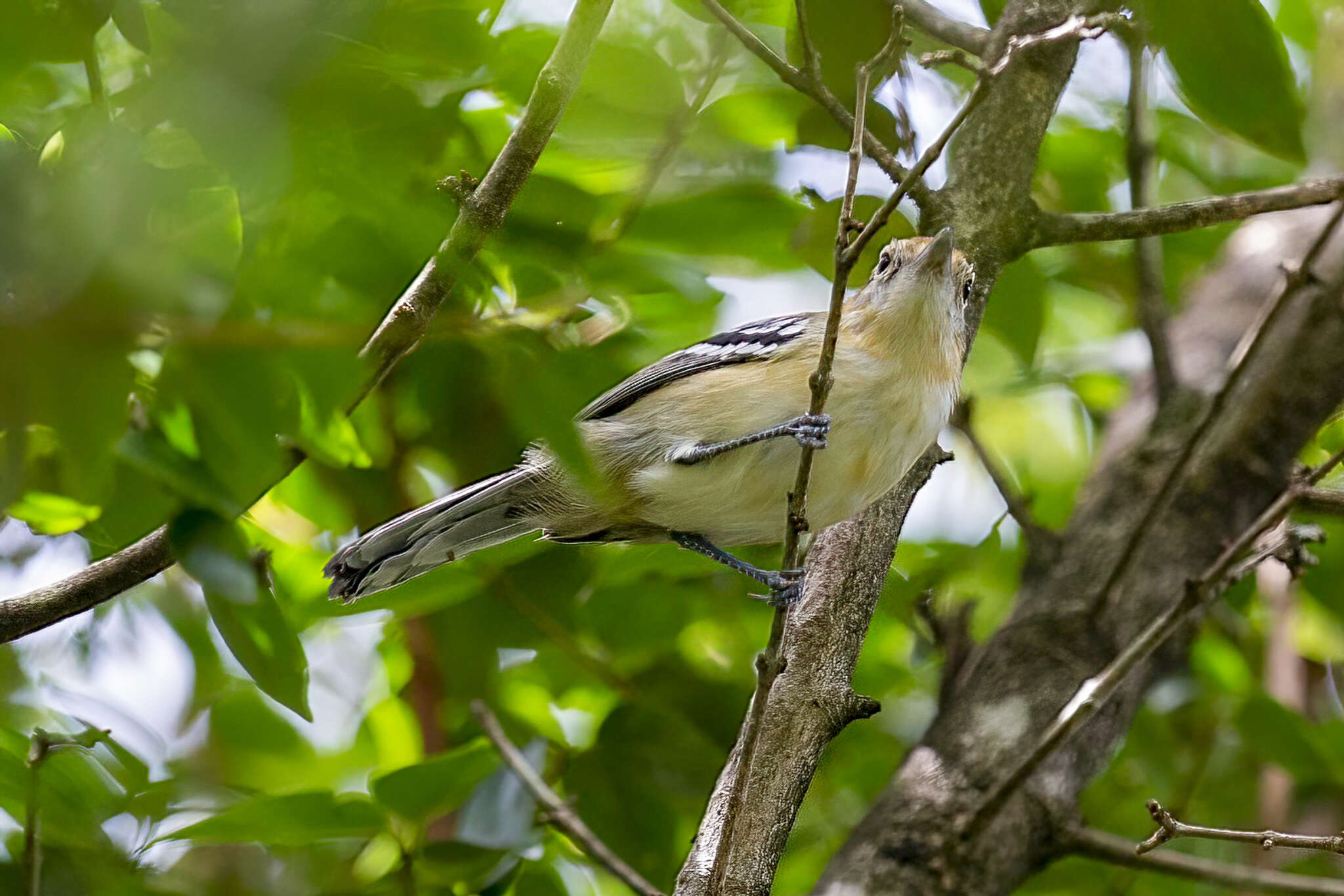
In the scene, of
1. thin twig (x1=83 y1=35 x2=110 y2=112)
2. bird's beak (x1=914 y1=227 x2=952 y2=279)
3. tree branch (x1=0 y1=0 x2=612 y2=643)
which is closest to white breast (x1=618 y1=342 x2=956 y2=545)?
bird's beak (x1=914 y1=227 x2=952 y2=279)

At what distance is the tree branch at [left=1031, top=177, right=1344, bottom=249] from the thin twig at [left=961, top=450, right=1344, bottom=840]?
73 cm

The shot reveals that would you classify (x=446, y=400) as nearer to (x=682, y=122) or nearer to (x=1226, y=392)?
(x=682, y=122)

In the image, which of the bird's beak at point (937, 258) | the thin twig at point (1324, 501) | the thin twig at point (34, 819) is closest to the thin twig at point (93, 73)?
the thin twig at point (34, 819)

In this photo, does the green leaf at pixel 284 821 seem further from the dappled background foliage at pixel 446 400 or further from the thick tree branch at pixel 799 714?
the thick tree branch at pixel 799 714

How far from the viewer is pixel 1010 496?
12.8ft

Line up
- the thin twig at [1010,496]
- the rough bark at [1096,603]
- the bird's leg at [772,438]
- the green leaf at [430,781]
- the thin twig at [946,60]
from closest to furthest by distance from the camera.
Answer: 1. the thin twig at [946,60]
2. the bird's leg at [772,438]
3. the green leaf at [430,781]
4. the rough bark at [1096,603]
5. the thin twig at [1010,496]

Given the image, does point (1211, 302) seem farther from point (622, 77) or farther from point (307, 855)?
point (307, 855)

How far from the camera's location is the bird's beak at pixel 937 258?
2863mm

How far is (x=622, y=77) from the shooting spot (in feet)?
6.94

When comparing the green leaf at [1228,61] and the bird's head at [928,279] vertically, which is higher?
the green leaf at [1228,61]

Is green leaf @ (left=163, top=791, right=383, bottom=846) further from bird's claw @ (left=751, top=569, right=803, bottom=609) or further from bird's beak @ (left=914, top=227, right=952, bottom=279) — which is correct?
bird's beak @ (left=914, top=227, right=952, bottom=279)

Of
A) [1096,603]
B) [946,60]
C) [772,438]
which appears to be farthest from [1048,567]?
[946,60]

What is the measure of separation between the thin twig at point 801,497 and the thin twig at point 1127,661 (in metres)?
0.99

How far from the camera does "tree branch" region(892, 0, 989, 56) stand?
3.14 meters
